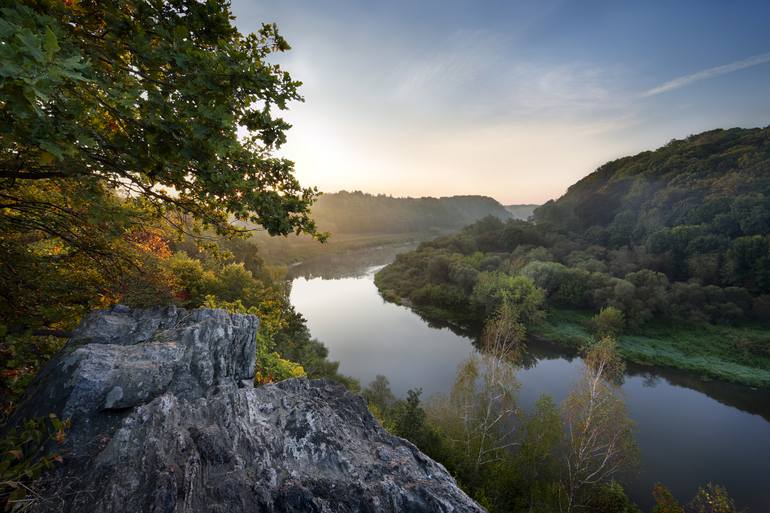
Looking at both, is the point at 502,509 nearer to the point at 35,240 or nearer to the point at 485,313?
the point at 35,240

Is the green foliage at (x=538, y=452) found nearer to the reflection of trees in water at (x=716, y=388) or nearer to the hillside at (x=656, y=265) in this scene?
the reflection of trees in water at (x=716, y=388)

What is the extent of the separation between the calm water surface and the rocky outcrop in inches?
764

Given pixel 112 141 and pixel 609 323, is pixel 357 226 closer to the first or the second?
pixel 609 323

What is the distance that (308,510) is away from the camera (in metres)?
3.73

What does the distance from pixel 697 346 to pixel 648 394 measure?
1241cm

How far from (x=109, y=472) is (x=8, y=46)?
12.0ft

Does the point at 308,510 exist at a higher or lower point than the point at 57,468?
lower

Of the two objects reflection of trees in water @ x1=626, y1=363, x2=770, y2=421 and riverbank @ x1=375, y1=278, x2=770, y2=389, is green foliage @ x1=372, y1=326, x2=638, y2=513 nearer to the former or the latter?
reflection of trees in water @ x1=626, y1=363, x2=770, y2=421

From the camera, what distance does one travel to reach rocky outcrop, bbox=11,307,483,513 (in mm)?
3291

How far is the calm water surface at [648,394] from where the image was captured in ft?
59.9

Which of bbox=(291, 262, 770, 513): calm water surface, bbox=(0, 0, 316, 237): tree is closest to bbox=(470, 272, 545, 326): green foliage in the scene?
bbox=(291, 262, 770, 513): calm water surface

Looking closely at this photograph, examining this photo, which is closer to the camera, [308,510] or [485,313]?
[308,510]

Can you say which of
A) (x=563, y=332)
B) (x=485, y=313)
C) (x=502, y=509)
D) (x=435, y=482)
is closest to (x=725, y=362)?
(x=563, y=332)

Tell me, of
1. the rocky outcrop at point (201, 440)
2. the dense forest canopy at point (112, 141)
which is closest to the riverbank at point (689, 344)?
the rocky outcrop at point (201, 440)
